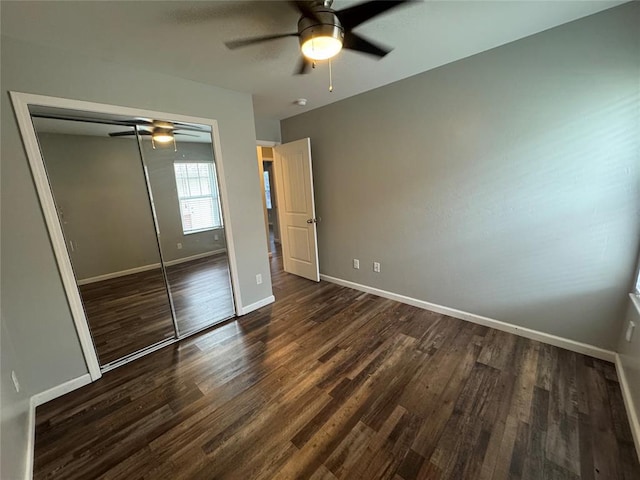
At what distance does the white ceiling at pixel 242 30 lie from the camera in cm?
143

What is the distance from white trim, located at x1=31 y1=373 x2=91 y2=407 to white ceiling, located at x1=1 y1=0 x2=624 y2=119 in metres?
2.40

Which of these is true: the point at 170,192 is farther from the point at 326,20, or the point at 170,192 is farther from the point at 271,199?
the point at 271,199

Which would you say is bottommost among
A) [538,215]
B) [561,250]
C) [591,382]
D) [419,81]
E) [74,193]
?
[591,382]

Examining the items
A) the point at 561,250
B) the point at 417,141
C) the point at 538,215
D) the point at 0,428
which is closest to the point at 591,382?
the point at 561,250

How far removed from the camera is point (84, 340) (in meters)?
1.98

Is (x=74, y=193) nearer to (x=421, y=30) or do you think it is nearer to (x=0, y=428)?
(x=0, y=428)

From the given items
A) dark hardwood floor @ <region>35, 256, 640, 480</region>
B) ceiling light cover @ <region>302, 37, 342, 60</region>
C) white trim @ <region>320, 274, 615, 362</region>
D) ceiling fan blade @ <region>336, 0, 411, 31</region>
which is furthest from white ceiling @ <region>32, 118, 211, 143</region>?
white trim @ <region>320, 274, 615, 362</region>

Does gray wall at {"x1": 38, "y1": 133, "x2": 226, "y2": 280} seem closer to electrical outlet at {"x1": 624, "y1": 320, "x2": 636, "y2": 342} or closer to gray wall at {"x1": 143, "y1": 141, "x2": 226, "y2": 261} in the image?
gray wall at {"x1": 143, "y1": 141, "x2": 226, "y2": 261}

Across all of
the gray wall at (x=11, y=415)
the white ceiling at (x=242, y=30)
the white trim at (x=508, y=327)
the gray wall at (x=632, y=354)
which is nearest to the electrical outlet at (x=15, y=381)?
the gray wall at (x=11, y=415)

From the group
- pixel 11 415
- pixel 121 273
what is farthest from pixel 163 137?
pixel 11 415

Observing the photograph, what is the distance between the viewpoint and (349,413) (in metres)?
1.62

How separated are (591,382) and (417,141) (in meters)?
2.40

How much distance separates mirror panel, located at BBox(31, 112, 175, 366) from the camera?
1987mm

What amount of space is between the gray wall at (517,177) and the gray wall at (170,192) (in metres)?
1.80
